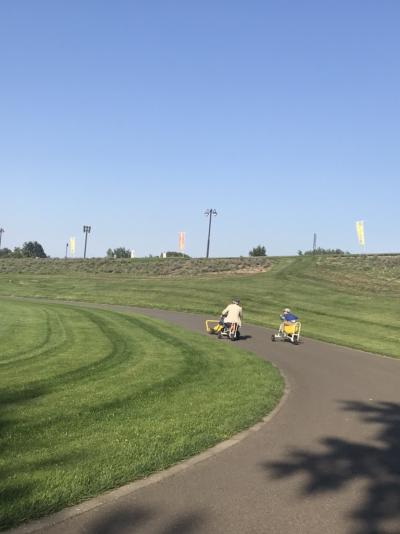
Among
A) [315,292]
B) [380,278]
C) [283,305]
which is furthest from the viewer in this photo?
[380,278]

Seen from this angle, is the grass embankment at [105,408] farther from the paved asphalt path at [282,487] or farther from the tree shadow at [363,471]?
the tree shadow at [363,471]

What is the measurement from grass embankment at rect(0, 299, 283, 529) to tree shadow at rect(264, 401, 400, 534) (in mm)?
1234

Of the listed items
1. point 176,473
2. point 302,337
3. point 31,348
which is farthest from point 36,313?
point 176,473

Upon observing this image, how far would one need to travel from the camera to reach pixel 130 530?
172 inches

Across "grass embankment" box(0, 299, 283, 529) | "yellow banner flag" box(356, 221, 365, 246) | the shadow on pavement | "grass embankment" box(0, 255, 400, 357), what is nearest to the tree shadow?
"grass embankment" box(0, 299, 283, 529)

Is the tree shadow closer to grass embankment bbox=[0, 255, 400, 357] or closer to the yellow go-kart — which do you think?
grass embankment bbox=[0, 255, 400, 357]

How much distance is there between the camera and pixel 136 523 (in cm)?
450

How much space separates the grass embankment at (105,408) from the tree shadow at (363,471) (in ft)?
4.05

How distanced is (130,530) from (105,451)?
1.74 m

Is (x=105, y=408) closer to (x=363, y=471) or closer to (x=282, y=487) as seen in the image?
(x=282, y=487)

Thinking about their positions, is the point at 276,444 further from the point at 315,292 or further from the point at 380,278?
the point at 380,278

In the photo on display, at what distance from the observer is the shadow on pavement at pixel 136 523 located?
14.3ft

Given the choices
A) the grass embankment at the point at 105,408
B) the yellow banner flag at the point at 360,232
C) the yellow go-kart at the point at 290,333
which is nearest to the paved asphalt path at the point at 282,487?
the grass embankment at the point at 105,408

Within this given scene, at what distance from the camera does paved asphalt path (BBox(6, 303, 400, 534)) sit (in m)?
4.53
